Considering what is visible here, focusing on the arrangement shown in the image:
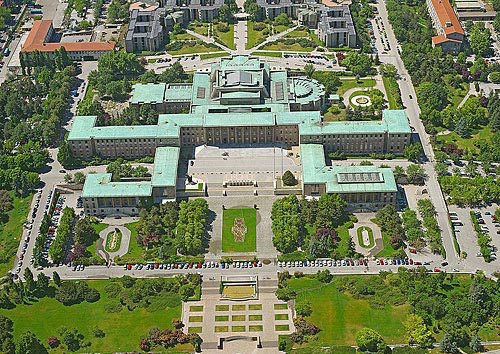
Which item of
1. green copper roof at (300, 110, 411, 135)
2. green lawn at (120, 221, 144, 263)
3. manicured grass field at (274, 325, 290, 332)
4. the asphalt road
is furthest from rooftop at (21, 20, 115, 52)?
manicured grass field at (274, 325, 290, 332)

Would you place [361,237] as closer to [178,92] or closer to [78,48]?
A: [178,92]

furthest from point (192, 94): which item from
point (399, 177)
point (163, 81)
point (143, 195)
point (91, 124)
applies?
point (399, 177)

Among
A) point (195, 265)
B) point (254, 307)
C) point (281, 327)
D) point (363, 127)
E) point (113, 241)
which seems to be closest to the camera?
point (281, 327)

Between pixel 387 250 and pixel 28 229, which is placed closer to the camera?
pixel 387 250

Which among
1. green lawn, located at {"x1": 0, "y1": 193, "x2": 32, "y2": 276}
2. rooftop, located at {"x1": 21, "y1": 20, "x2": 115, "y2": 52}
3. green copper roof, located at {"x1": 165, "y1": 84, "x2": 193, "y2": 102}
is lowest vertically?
green lawn, located at {"x1": 0, "y1": 193, "x2": 32, "y2": 276}

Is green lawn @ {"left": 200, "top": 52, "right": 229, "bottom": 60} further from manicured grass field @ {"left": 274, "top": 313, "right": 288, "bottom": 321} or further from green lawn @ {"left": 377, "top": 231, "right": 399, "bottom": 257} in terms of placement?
manicured grass field @ {"left": 274, "top": 313, "right": 288, "bottom": 321}

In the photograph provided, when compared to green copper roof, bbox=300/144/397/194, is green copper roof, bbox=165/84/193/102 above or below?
below

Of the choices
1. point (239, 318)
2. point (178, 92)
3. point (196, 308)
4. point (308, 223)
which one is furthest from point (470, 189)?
point (178, 92)
